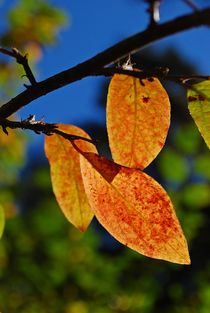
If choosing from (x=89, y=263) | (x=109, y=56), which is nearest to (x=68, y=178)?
(x=109, y=56)

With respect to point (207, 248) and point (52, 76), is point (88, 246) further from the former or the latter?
point (52, 76)

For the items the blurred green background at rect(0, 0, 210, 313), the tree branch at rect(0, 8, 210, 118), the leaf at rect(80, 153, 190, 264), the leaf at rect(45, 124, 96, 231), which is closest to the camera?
the tree branch at rect(0, 8, 210, 118)

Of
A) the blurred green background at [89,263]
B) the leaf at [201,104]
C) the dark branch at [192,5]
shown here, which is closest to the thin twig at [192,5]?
the dark branch at [192,5]

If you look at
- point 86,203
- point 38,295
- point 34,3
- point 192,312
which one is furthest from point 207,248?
point 86,203

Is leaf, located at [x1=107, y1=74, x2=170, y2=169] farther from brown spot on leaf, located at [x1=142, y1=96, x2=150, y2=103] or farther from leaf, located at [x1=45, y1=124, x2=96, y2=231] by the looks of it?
leaf, located at [x1=45, y1=124, x2=96, y2=231]

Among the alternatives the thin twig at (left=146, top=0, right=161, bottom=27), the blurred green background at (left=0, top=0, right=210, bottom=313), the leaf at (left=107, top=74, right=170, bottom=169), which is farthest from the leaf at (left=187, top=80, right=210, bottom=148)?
the blurred green background at (left=0, top=0, right=210, bottom=313)

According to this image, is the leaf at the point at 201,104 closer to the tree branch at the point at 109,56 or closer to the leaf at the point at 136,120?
the leaf at the point at 136,120
